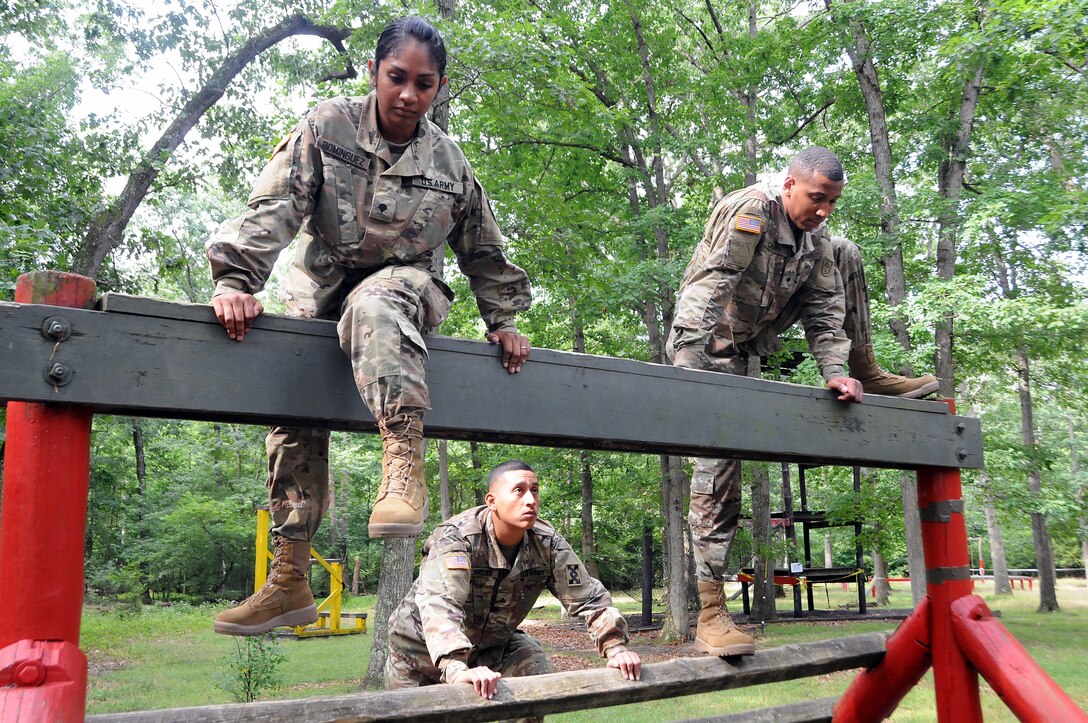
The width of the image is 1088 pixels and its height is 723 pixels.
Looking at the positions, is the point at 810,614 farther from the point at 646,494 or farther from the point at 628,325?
the point at 628,325

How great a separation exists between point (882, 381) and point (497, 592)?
2.09 m

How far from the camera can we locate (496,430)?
8.18ft

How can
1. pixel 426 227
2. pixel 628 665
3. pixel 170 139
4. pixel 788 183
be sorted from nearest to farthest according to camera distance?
pixel 426 227 → pixel 628 665 → pixel 788 183 → pixel 170 139

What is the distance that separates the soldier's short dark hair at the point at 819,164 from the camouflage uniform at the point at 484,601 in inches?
74.4

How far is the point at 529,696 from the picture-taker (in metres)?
2.76

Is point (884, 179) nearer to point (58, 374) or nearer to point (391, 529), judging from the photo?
point (391, 529)

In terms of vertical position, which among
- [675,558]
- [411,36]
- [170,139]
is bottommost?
[675,558]

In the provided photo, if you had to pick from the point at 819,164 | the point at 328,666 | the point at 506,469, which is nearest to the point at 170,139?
the point at 328,666

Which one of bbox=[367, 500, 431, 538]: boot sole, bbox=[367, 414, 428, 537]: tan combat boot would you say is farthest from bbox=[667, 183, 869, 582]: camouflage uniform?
bbox=[367, 500, 431, 538]: boot sole

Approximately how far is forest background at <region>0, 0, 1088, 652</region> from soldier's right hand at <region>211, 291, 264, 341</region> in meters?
6.29

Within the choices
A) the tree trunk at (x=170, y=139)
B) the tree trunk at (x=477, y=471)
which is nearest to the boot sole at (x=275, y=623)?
the tree trunk at (x=170, y=139)

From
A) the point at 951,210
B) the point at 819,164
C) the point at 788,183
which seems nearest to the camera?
the point at 819,164

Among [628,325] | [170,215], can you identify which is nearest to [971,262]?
[628,325]

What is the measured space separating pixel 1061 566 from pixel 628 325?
3354 centimetres
